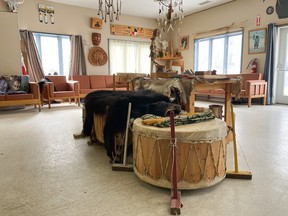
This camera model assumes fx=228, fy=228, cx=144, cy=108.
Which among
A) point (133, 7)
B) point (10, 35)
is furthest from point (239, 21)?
point (10, 35)

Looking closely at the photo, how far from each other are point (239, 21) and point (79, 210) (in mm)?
6932

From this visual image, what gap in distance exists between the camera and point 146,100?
2.26 meters

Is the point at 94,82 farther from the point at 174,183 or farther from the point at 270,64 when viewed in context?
the point at 174,183

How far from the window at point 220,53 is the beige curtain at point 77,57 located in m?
3.96

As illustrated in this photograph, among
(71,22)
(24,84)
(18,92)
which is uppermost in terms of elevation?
(71,22)

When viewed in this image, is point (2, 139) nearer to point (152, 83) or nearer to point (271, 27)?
Answer: point (152, 83)

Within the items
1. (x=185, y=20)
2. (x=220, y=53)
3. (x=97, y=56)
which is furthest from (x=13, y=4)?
(x=220, y=53)

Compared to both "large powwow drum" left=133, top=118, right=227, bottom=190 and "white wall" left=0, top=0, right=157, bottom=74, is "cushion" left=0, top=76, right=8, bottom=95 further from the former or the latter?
"large powwow drum" left=133, top=118, right=227, bottom=190

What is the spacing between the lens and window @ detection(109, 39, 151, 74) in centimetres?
798

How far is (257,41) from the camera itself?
6.34 m

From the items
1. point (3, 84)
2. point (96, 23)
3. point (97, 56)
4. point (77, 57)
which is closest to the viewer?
point (3, 84)

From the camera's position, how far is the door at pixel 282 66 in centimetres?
600

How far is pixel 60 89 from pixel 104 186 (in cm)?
526

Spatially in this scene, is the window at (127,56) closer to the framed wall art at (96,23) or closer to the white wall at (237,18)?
the framed wall art at (96,23)
